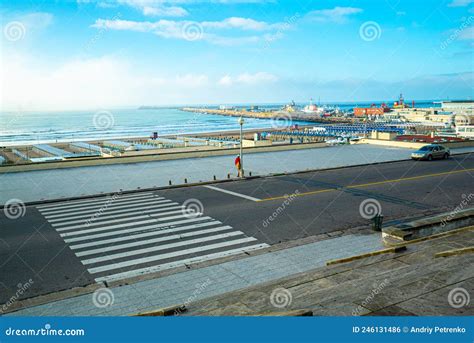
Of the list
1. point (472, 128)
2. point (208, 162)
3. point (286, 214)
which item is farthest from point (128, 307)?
point (472, 128)

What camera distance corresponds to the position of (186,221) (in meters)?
16.1

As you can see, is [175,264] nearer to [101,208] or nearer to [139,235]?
[139,235]

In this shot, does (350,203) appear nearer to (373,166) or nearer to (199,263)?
(199,263)

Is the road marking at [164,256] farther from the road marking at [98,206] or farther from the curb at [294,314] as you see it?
the road marking at [98,206]

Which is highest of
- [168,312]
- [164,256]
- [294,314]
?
[294,314]

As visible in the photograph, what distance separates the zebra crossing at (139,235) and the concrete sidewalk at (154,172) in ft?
10.9

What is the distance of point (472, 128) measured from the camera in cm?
5972

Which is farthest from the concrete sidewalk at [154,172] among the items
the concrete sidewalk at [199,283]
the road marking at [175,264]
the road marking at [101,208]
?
the concrete sidewalk at [199,283]

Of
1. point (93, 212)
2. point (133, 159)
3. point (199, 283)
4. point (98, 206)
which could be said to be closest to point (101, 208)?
point (98, 206)

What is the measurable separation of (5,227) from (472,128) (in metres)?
63.9

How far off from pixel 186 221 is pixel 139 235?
231 centimetres

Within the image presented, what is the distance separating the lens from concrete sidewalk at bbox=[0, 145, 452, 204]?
2256 centimetres

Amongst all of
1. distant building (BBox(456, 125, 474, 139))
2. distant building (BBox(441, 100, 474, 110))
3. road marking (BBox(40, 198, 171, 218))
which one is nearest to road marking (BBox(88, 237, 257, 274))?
road marking (BBox(40, 198, 171, 218))

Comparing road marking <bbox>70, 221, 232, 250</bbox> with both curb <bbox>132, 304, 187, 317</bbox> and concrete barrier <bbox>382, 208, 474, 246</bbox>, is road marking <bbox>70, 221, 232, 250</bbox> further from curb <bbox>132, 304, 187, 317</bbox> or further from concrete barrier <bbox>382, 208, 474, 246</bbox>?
curb <bbox>132, 304, 187, 317</bbox>
